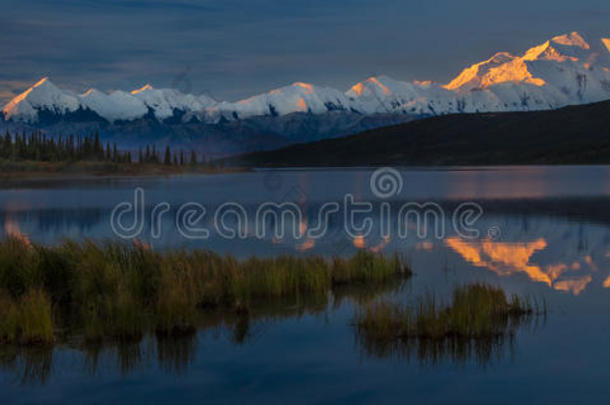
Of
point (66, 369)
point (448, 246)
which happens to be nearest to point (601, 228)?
point (448, 246)

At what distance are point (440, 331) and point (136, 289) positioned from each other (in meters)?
8.30

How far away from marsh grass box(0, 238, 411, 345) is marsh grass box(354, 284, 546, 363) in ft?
11.5

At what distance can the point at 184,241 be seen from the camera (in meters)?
36.7

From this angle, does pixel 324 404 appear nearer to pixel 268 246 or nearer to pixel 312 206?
pixel 268 246

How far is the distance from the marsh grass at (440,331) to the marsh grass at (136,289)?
11.5 feet

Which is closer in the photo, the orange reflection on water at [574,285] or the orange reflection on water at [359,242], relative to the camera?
the orange reflection on water at [574,285]

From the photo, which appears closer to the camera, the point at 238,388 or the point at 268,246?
the point at 238,388

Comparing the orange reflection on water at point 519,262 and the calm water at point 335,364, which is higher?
the orange reflection on water at point 519,262

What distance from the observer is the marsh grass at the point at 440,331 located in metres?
15.6

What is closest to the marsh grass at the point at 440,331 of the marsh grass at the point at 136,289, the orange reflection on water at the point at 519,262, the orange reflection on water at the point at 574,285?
the marsh grass at the point at 136,289

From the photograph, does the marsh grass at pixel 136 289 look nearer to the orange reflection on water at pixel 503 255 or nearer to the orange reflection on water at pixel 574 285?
the orange reflection on water at pixel 574 285

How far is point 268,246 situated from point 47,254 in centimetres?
1549

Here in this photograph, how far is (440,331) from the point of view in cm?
1616

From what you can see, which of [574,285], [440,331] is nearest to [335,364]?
[440,331]
